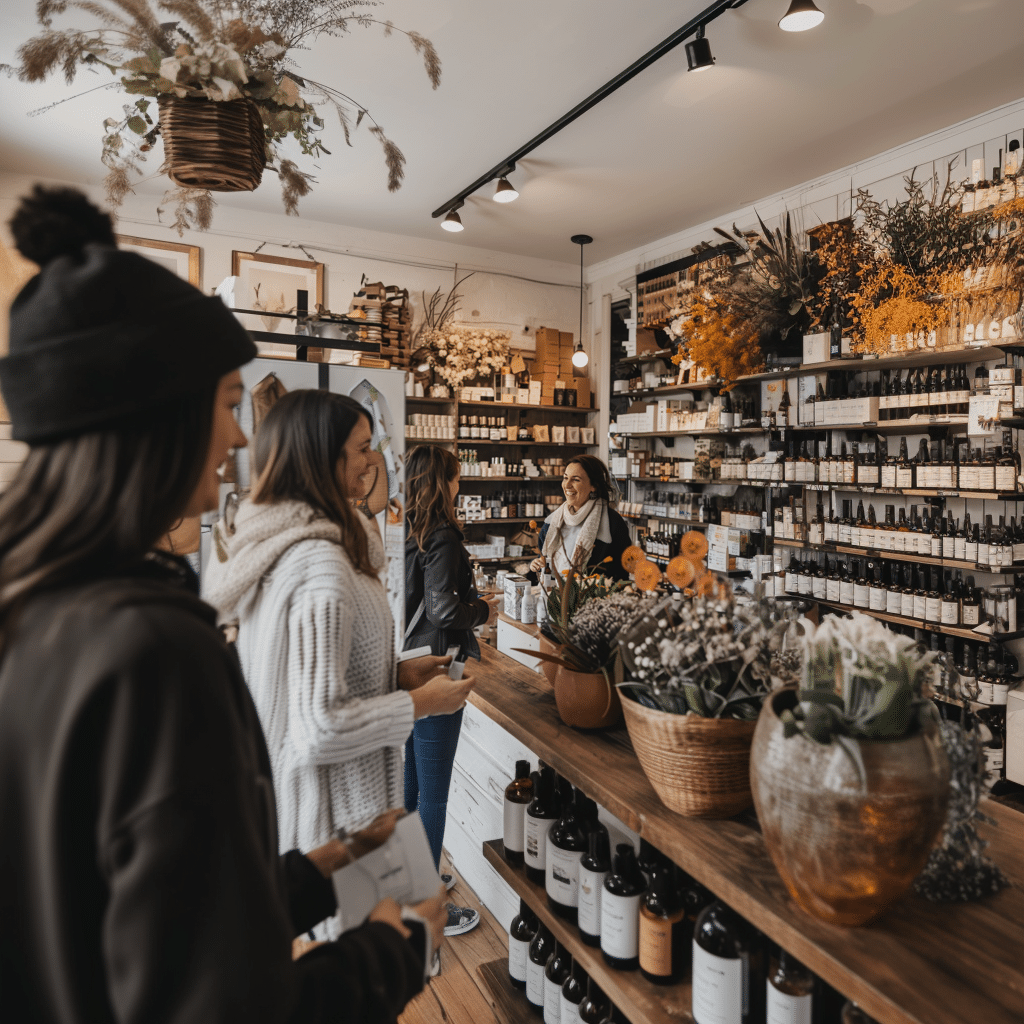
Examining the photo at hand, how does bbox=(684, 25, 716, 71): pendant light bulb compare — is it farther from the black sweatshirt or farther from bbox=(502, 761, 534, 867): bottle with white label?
the black sweatshirt

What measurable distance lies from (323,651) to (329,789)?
1.13ft

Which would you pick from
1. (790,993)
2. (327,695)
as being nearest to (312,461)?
(327,695)

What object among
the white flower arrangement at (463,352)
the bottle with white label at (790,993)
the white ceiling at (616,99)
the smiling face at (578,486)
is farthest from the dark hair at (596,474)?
the bottle with white label at (790,993)

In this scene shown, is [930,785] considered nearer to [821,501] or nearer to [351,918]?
[351,918]

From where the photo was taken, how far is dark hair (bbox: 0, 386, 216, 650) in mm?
605

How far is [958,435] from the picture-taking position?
4242mm

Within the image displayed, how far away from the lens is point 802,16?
286 centimetres

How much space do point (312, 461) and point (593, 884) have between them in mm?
1118

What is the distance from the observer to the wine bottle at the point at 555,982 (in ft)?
5.85

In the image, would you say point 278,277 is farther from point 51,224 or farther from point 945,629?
point 51,224

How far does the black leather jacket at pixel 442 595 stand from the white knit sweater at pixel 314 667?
104 cm

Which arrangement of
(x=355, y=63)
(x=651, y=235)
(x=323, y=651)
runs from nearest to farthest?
(x=323, y=651) < (x=355, y=63) < (x=651, y=235)

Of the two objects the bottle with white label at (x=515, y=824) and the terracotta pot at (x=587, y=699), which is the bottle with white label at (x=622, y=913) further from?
the bottle with white label at (x=515, y=824)

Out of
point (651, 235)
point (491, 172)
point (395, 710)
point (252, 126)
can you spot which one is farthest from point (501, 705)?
point (651, 235)
